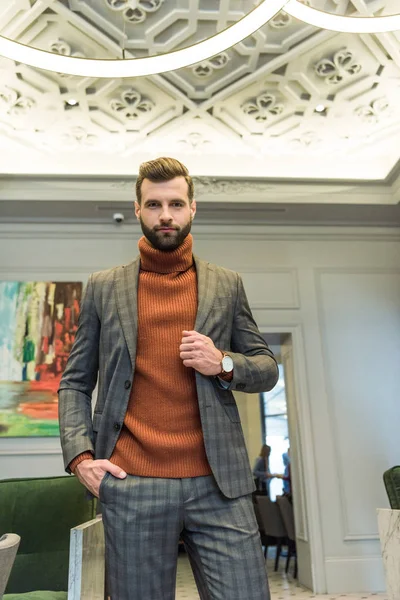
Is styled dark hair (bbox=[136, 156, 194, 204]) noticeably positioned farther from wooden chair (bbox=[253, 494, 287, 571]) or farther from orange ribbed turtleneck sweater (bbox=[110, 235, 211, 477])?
wooden chair (bbox=[253, 494, 287, 571])

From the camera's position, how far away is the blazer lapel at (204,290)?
1.15m

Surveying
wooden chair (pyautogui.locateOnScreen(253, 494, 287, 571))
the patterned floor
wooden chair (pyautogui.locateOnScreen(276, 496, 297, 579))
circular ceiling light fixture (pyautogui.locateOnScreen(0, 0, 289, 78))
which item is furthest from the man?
wooden chair (pyautogui.locateOnScreen(253, 494, 287, 571))

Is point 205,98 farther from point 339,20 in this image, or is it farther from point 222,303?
point 222,303

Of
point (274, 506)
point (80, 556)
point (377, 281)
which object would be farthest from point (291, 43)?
point (274, 506)

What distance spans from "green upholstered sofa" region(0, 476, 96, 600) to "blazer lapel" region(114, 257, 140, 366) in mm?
960

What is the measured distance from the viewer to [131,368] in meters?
A: 1.10

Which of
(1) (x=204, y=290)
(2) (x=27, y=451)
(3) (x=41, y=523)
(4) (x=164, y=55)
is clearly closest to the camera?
(1) (x=204, y=290)

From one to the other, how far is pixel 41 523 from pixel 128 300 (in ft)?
3.98

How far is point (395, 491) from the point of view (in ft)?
8.05

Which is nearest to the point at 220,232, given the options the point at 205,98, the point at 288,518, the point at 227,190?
the point at 227,190

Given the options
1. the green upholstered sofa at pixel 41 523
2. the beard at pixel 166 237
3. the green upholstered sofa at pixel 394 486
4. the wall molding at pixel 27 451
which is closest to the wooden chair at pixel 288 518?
the wall molding at pixel 27 451

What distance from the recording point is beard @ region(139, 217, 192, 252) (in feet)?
3.88

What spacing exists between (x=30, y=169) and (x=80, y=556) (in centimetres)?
391

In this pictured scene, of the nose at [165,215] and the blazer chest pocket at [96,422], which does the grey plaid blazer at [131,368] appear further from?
the nose at [165,215]
